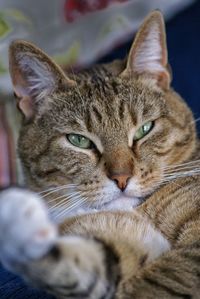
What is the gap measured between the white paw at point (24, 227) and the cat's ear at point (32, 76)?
0.62m

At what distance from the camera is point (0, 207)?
3.82ft

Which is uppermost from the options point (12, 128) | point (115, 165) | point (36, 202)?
point (36, 202)

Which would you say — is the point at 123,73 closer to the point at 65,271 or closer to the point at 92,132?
the point at 92,132

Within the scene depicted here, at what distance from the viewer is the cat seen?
1286 mm

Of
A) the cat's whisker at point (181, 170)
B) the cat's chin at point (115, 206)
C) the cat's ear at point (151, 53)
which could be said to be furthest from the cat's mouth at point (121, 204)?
the cat's ear at point (151, 53)

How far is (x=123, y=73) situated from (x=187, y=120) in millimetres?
229

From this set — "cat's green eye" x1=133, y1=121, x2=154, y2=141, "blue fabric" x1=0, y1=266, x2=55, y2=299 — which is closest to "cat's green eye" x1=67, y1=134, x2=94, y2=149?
"cat's green eye" x1=133, y1=121, x2=154, y2=141

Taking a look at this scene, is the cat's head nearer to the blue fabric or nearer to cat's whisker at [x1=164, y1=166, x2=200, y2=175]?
cat's whisker at [x1=164, y1=166, x2=200, y2=175]

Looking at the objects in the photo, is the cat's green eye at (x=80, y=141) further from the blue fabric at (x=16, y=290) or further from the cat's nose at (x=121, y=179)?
the blue fabric at (x=16, y=290)

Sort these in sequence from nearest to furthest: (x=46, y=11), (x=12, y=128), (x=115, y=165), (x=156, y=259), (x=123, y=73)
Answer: (x=156, y=259)
(x=115, y=165)
(x=123, y=73)
(x=12, y=128)
(x=46, y=11)

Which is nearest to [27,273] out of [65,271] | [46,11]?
[65,271]

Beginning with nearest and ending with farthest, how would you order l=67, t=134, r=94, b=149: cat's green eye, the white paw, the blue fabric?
the white paw, the blue fabric, l=67, t=134, r=94, b=149: cat's green eye

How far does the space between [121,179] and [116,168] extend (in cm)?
3

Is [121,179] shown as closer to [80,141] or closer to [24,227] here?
[80,141]
